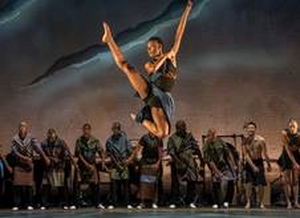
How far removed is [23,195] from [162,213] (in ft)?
8.95

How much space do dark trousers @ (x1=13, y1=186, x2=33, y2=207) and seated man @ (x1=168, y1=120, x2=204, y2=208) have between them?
230 cm

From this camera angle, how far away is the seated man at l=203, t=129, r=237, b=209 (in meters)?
11.2

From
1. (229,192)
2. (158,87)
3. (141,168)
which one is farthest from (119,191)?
(158,87)

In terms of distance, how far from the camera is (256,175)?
10.9 meters

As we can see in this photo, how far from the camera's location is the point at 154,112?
7.32 metres

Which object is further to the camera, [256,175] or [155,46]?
[256,175]

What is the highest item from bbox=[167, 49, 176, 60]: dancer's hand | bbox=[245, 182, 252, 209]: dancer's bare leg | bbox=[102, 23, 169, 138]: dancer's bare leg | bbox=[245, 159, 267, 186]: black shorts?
bbox=[167, 49, 176, 60]: dancer's hand

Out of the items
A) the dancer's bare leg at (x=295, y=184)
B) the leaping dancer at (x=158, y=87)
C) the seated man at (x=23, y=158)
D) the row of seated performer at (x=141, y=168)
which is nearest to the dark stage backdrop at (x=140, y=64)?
the row of seated performer at (x=141, y=168)

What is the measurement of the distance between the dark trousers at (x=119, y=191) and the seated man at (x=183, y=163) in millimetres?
750

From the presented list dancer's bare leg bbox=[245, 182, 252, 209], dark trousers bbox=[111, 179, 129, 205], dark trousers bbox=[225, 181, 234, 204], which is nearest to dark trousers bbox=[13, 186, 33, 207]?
dark trousers bbox=[111, 179, 129, 205]

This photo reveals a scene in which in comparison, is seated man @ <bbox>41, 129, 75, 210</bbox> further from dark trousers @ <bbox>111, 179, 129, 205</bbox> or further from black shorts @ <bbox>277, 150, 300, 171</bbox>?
black shorts @ <bbox>277, 150, 300, 171</bbox>

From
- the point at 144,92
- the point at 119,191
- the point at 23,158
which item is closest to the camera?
the point at 144,92

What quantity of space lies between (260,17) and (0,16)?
4.98 meters

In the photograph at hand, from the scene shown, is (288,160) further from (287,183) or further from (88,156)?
(88,156)
